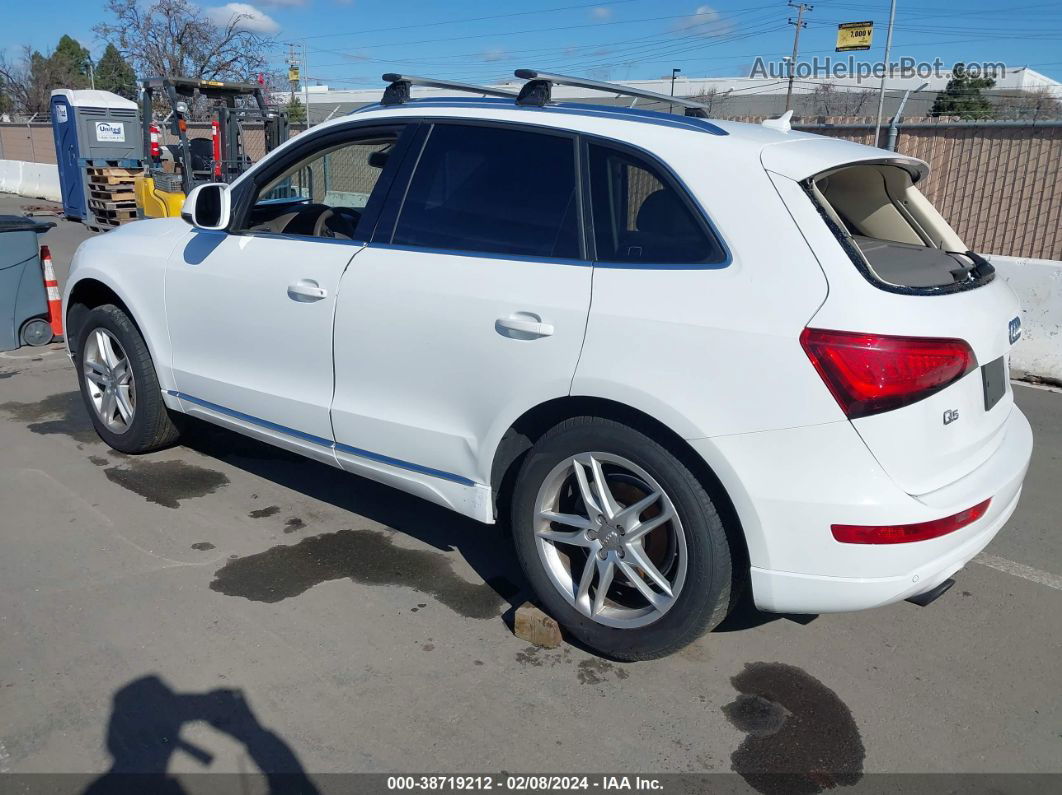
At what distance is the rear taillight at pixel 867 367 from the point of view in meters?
2.53

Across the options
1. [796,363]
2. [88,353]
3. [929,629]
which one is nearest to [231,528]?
[88,353]

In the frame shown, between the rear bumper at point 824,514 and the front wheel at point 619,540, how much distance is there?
0.51 ft

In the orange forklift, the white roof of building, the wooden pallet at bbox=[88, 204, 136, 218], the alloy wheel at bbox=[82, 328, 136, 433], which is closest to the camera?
the alloy wheel at bbox=[82, 328, 136, 433]

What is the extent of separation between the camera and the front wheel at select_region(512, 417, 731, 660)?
285 centimetres

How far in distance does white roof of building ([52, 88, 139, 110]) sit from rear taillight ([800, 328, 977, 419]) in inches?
758

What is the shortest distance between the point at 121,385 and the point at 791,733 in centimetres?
397

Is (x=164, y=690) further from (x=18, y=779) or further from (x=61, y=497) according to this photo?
(x=61, y=497)

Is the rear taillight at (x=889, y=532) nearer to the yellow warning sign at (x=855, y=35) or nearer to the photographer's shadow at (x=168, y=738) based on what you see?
the photographer's shadow at (x=168, y=738)

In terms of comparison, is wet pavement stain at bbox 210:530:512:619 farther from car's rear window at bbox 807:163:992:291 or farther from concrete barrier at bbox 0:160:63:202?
concrete barrier at bbox 0:160:63:202

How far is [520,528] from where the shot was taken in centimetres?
331

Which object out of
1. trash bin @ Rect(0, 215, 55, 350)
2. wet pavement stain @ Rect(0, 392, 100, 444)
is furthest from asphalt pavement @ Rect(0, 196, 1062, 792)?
trash bin @ Rect(0, 215, 55, 350)

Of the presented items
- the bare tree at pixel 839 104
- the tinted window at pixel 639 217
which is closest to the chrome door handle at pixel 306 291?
the tinted window at pixel 639 217

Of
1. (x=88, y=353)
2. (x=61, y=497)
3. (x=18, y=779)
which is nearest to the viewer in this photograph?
(x=18, y=779)

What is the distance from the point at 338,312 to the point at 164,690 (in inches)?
61.2
